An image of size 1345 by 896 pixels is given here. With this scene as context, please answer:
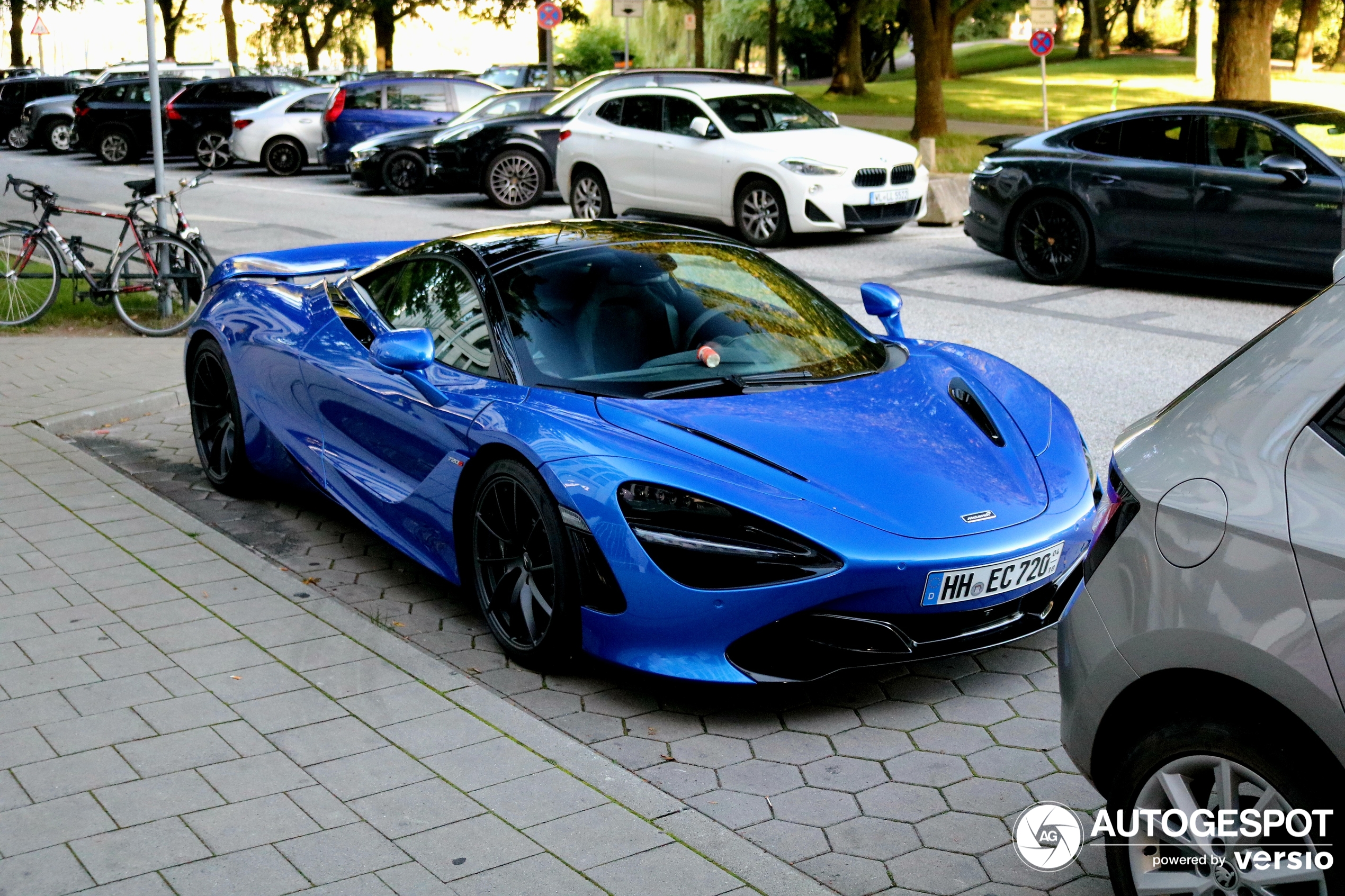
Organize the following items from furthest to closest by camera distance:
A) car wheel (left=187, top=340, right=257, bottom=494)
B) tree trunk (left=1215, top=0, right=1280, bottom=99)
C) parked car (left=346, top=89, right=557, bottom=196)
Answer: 1. parked car (left=346, top=89, right=557, bottom=196)
2. tree trunk (left=1215, top=0, right=1280, bottom=99)
3. car wheel (left=187, top=340, right=257, bottom=494)

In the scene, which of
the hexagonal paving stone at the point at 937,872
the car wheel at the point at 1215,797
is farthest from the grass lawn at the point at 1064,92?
the car wheel at the point at 1215,797

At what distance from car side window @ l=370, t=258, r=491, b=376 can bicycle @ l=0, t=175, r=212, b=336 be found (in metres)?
5.28

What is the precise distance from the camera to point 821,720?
4.32 metres

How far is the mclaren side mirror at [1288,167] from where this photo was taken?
10688mm

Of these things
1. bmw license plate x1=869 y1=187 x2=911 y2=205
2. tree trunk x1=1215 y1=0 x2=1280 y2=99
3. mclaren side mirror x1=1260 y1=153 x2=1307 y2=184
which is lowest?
bmw license plate x1=869 y1=187 x2=911 y2=205

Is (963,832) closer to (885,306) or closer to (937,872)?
(937,872)

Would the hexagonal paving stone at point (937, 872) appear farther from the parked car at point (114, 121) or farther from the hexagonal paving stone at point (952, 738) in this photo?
the parked car at point (114, 121)

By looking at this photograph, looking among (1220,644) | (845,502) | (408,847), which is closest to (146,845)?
(408,847)

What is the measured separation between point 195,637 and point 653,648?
1658 millimetres

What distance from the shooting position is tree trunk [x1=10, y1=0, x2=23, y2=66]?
182 ft

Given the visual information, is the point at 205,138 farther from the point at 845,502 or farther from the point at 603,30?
the point at 603,30

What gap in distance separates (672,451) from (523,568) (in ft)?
2.27

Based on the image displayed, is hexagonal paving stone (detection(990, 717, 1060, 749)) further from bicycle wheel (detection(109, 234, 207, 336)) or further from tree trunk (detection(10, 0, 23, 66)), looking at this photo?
tree trunk (detection(10, 0, 23, 66))

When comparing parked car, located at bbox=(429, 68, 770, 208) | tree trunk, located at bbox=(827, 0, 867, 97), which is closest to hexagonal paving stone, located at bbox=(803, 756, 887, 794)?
parked car, located at bbox=(429, 68, 770, 208)
